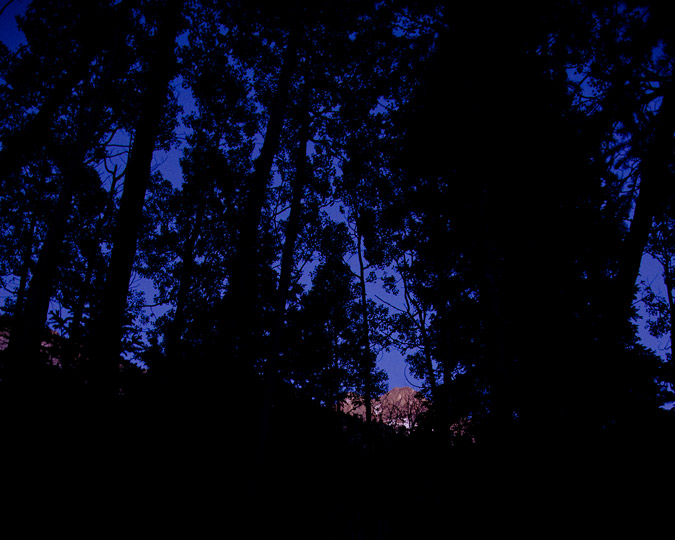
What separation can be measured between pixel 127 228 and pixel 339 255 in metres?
11.2

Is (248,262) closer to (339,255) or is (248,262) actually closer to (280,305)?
(280,305)

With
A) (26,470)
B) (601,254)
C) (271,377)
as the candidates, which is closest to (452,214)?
(601,254)

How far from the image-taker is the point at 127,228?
5.77 m

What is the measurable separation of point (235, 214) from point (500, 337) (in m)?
10.5

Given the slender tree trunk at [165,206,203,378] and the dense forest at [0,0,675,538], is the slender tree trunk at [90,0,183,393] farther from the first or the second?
the slender tree trunk at [165,206,203,378]

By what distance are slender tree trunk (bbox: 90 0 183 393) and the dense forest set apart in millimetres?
43

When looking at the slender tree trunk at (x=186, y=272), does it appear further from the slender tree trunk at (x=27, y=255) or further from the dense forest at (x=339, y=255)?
the slender tree trunk at (x=27, y=255)

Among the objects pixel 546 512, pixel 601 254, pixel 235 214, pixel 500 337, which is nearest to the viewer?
pixel 546 512

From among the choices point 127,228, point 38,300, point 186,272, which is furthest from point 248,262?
point 186,272

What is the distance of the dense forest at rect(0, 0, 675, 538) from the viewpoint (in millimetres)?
5047

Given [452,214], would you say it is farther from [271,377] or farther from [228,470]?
[228,470]

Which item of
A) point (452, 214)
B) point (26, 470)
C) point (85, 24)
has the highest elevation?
point (85, 24)

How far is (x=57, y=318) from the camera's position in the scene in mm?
4988

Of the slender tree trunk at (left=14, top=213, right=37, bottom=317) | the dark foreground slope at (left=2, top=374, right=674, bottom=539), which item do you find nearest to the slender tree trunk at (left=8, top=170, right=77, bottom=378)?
the dark foreground slope at (left=2, top=374, right=674, bottom=539)
